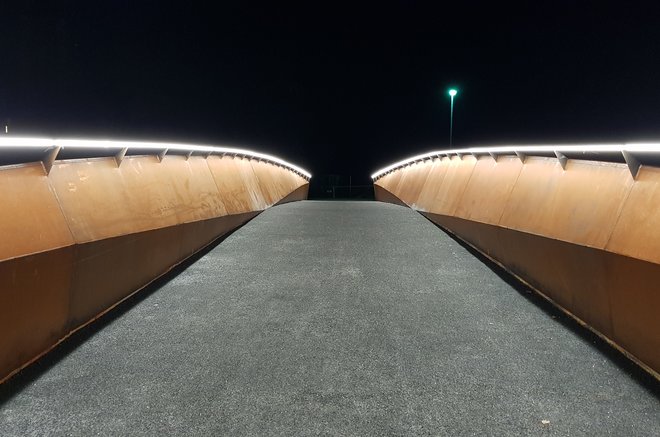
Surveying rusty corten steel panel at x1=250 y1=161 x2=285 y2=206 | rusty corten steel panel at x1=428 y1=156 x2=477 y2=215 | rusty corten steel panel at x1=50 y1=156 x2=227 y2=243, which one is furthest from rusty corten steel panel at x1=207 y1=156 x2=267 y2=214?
rusty corten steel panel at x1=428 y1=156 x2=477 y2=215

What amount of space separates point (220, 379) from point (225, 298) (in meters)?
2.15

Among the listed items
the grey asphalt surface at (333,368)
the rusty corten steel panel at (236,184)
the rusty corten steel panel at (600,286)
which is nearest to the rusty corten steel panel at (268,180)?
the rusty corten steel panel at (236,184)

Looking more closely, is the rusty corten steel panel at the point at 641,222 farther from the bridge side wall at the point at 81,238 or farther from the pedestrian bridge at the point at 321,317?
the bridge side wall at the point at 81,238

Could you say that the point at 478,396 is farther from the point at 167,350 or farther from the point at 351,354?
the point at 167,350

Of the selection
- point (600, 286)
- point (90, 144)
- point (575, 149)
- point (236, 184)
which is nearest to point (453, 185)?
point (236, 184)

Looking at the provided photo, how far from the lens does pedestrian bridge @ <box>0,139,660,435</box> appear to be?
345 cm

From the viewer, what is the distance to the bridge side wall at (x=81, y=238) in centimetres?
405

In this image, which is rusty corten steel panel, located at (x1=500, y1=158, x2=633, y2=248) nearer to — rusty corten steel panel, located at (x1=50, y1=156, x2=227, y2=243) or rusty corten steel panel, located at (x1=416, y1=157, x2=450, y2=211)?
rusty corten steel panel, located at (x1=50, y1=156, x2=227, y2=243)

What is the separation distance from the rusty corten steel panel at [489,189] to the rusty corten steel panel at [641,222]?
9.49 feet

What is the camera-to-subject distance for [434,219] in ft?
40.6

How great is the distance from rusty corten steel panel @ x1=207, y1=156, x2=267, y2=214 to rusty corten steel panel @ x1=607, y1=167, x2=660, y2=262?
7.58 meters

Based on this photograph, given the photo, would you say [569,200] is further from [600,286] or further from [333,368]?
[333,368]

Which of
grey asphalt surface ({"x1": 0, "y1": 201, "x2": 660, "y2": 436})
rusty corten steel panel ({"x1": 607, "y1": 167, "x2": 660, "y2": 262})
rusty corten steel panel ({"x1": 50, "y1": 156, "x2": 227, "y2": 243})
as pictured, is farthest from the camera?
rusty corten steel panel ({"x1": 50, "y1": 156, "x2": 227, "y2": 243})

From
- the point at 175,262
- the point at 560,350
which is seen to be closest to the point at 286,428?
the point at 560,350
